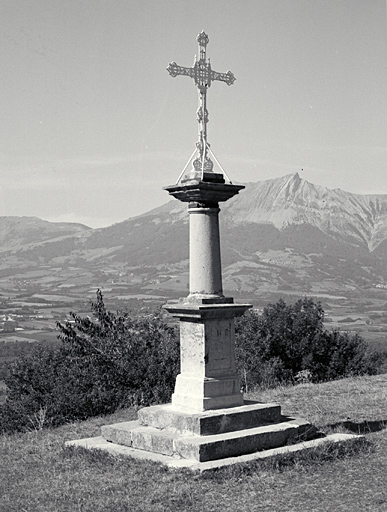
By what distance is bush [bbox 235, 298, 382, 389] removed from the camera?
31.5m

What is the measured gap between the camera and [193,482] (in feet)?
27.2

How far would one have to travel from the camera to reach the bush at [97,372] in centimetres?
2262

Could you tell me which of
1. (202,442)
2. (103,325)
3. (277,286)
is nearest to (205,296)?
(202,442)

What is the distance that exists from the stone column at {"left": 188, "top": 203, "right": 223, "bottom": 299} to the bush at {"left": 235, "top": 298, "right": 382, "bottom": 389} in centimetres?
2023

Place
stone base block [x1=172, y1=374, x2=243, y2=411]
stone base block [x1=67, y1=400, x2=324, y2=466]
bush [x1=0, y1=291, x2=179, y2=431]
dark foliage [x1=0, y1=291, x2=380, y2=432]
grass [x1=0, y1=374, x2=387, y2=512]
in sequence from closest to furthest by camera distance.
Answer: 1. grass [x1=0, y1=374, x2=387, y2=512]
2. stone base block [x1=67, y1=400, x2=324, y2=466]
3. stone base block [x1=172, y1=374, x2=243, y2=411]
4. bush [x1=0, y1=291, x2=179, y2=431]
5. dark foliage [x1=0, y1=291, x2=380, y2=432]

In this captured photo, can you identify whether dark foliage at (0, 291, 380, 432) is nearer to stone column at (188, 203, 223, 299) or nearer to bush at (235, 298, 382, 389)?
bush at (235, 298, 382, 389)

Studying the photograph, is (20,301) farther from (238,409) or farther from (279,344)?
(238,409)

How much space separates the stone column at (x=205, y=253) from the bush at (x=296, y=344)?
797 inches

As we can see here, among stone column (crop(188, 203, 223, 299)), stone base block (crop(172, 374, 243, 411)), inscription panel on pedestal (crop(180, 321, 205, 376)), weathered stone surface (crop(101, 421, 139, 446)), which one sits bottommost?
weathered stone surface (crop(101, 421, 139, 446))

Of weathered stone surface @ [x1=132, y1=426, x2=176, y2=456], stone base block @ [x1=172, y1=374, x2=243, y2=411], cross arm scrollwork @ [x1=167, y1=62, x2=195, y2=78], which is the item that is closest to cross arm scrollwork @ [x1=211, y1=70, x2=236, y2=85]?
cross arm scrollwork @ [x1=167, y1=62, x2=195, y2=78]

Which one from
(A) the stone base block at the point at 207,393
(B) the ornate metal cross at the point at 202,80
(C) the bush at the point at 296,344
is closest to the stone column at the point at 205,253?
(B) the ornate metal cross at the point at 202,80

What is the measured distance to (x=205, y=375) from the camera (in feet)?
33.8

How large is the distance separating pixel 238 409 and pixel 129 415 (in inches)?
212

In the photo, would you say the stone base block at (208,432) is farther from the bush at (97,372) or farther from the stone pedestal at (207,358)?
the bush at (97,372)
